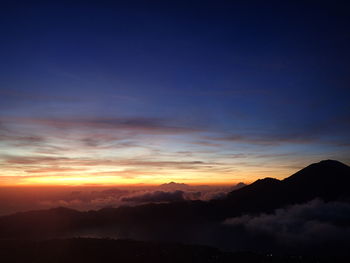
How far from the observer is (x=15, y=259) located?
192m

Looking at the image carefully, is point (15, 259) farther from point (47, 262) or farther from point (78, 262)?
→ point (78, 262)

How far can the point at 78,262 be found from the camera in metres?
199

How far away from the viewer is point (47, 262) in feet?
627

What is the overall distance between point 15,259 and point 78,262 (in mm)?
44481

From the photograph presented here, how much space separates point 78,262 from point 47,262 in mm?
21513

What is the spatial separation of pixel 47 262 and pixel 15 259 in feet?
78.8

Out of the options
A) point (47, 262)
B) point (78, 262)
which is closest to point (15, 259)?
point (47, 262)
